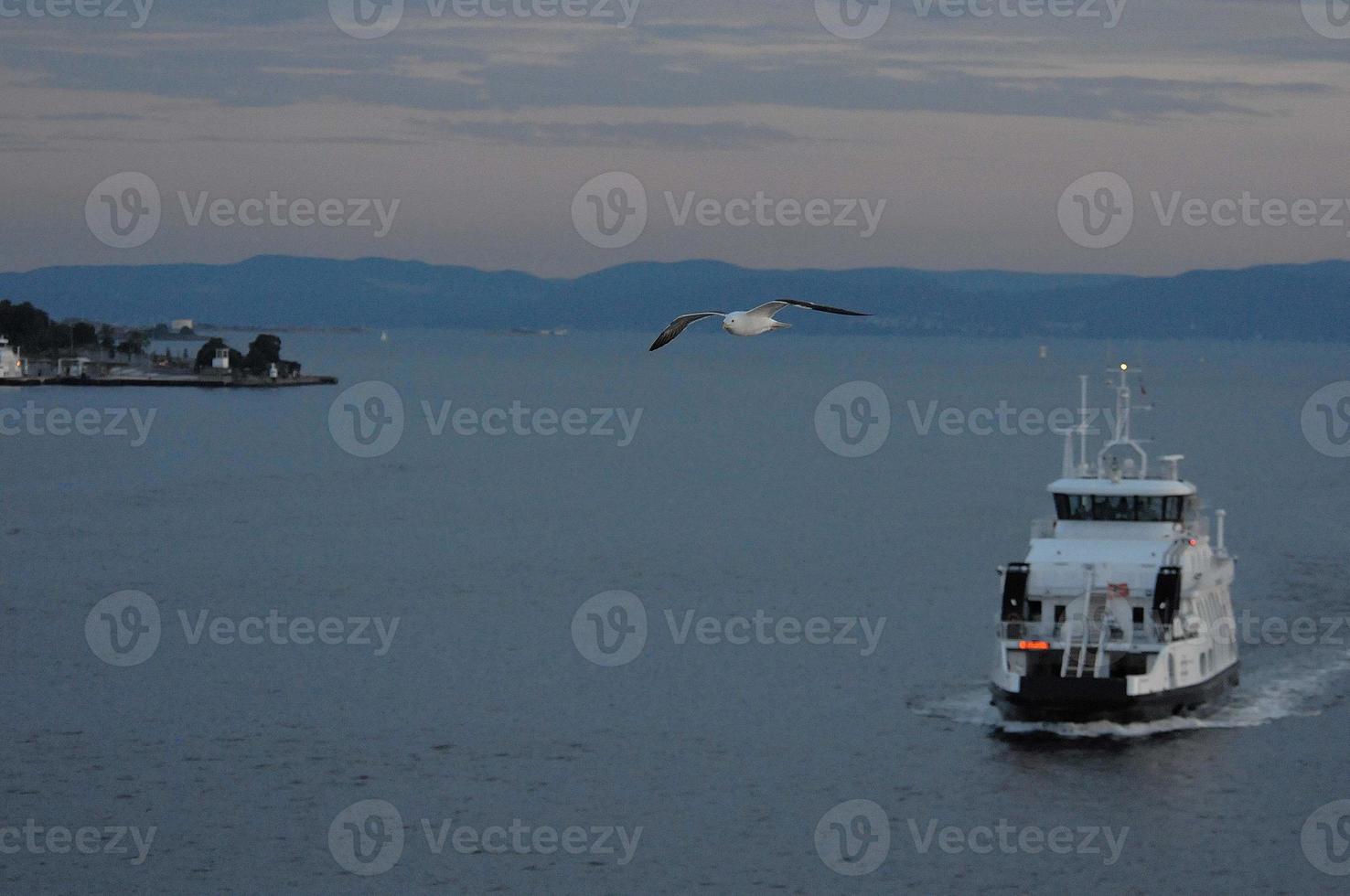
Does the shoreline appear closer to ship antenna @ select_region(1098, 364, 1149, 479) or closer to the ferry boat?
ship antenna @ select_region(1098, 364, 1149, 479)

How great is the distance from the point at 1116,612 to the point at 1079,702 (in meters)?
2.92

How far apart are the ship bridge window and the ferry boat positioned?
0.8 inches

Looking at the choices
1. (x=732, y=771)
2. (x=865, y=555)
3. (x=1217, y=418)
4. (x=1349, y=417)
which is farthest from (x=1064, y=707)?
(x=1217, y=418)

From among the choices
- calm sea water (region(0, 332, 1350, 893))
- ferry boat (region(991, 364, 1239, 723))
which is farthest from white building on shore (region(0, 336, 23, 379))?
ferry boat (region(991, 364, 1239, 723))

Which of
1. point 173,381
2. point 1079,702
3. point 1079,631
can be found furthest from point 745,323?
point 173,381

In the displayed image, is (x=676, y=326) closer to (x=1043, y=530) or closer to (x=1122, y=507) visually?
(x=1043, y=530)

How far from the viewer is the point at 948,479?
97625mm

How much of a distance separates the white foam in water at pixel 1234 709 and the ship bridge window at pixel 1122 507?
4.38 meters

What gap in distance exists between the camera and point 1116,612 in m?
43.0

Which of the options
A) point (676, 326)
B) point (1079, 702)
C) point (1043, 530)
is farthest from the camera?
point (1043, 530)

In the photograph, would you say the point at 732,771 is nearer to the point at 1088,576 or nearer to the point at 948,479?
the point at 1088,576

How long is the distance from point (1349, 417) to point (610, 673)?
103 meters

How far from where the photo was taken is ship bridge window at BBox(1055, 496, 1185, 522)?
45562 millimetres

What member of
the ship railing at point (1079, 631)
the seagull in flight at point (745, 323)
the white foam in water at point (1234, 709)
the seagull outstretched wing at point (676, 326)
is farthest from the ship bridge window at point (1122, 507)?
the seagull outstretched wing at point (676, 326)
